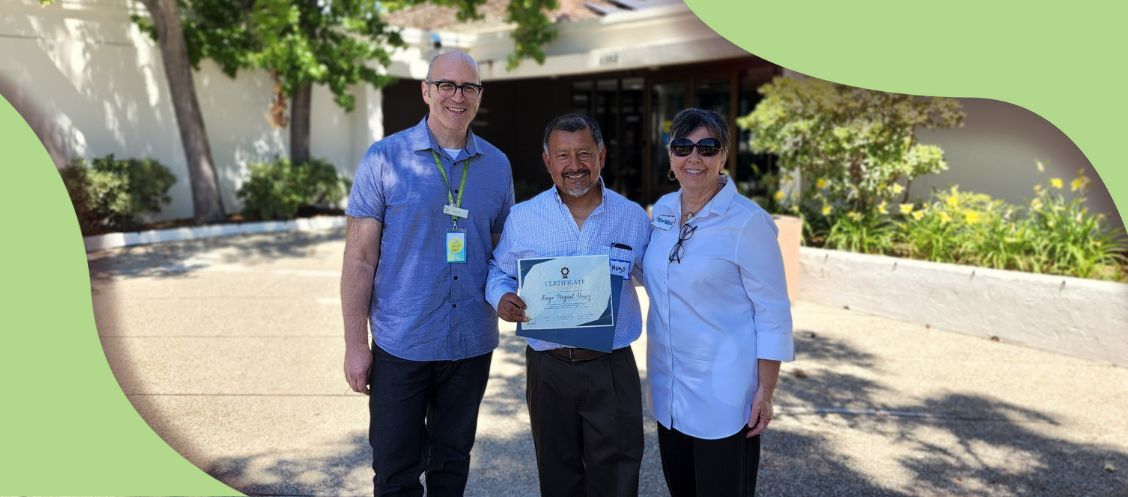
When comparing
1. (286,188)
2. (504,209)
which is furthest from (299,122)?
(504,209)

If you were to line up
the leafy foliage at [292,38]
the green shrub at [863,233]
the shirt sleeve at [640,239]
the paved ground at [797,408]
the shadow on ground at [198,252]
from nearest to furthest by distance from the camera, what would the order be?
the shirt sleeve at [640,239] < the paved ground at [797,408] < the green shrub at [863,233] < the shadow on ground at [198,252] < the leafy foliage at [292,38]

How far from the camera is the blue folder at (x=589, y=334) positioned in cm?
264

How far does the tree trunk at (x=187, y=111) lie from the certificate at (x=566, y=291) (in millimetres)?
11149

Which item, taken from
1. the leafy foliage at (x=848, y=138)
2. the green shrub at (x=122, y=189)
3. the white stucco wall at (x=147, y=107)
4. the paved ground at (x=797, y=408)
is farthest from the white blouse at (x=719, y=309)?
the green shrub at (x=122, y=189)

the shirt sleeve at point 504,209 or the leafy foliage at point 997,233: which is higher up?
the shirt sleeve at point 504,209

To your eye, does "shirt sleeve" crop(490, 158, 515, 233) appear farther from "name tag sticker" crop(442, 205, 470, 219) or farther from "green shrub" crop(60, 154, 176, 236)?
"green shrub" crop(60, 154, 176, 236)

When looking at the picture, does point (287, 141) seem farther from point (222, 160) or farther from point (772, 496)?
point (772, 496)

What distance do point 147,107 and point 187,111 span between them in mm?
709

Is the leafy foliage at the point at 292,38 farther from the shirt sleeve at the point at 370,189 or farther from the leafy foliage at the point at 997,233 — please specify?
the shirt sleeve at the point at 370,189

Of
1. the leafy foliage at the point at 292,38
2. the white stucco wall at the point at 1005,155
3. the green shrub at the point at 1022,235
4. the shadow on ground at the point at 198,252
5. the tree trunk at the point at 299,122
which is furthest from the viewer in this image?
the tree trunk at the point at 299,122

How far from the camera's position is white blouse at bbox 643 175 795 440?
254 centimetres

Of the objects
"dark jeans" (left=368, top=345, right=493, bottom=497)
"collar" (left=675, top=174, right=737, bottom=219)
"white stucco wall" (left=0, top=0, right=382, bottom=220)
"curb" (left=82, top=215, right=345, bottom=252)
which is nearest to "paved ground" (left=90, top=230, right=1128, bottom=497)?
"dark jeans" (left=368, top=345, right=493, bottom=497)

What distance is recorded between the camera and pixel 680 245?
2605 mm

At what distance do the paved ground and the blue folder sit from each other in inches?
57.4
